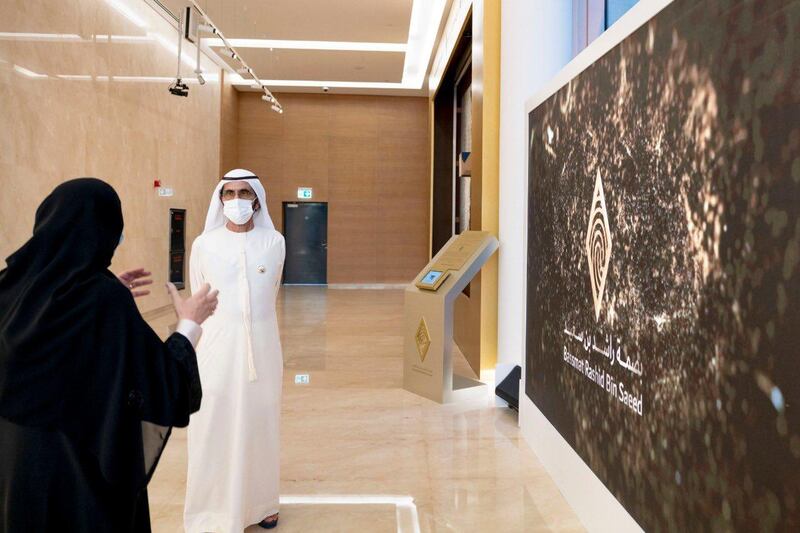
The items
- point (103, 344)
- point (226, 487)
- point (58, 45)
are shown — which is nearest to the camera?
point (103, 344)

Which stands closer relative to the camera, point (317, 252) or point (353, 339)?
point (353, 339)

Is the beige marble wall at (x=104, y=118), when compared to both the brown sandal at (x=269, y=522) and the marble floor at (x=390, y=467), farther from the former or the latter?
the brown sandal at (x=269, y=522)

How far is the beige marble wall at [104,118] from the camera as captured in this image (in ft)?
21.3

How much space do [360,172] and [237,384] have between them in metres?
13.7

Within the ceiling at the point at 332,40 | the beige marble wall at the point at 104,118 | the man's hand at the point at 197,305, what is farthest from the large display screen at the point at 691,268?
the ceiling at the point at 332,40

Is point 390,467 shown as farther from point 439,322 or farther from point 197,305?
point 197,305

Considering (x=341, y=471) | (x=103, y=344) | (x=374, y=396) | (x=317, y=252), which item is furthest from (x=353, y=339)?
(x=317, y=252)

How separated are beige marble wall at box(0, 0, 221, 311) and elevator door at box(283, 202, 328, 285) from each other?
3047 mm

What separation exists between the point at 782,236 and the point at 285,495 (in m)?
2.79

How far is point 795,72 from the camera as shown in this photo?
4.75 ft

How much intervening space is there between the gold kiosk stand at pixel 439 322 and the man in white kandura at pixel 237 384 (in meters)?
2.47

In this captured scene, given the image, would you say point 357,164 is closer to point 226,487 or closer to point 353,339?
point 353,339

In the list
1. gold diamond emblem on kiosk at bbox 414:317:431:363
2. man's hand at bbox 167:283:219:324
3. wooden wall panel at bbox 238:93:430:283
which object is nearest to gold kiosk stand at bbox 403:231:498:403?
gold diamond emblem on kiosk at bbox 414:317:431:363

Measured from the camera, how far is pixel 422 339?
5.54 m
